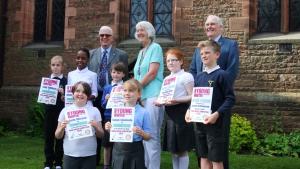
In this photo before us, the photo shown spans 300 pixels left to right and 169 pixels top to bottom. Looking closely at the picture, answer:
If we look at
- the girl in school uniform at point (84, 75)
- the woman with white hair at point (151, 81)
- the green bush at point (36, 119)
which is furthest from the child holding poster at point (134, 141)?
the green bush at point (36, 119)

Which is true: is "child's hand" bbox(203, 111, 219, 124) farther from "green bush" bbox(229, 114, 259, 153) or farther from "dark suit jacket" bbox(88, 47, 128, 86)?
"green bush" bbox(229, 114, 259, 153)

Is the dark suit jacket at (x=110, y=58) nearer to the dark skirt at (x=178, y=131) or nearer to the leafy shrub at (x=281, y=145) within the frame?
the dark skirt at (x=178, y=131)

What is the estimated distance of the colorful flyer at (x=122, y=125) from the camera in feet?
14.1

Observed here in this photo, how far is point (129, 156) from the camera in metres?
4.32

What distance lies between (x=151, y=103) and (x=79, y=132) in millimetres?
1024

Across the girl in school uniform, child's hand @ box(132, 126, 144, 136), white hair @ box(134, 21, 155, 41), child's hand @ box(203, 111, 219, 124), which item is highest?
white hair @ box(134, 21, 155, 41)

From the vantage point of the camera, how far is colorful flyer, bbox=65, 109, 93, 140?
14.6 ft

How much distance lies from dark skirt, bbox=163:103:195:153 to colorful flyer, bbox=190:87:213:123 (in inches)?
26.3

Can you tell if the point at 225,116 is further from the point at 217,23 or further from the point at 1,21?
the point at 1,21

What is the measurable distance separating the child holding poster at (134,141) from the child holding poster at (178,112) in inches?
21.3

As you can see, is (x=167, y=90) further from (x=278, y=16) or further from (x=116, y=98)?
(x=278, y=16)

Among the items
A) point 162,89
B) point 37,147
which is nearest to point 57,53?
point 37,147

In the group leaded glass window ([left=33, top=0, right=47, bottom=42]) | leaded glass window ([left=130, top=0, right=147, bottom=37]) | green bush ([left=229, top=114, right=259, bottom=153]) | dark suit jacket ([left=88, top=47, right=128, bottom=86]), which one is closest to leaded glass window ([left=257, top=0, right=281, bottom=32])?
green bush ([left=229, top=114, right=259, bottom=153])

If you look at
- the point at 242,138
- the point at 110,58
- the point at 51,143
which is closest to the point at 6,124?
the point at 51,143
